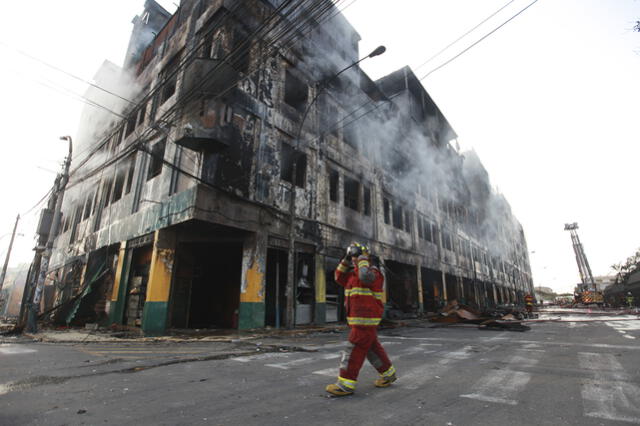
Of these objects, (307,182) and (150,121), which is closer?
(307,182)

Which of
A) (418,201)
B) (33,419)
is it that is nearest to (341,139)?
(418,201)

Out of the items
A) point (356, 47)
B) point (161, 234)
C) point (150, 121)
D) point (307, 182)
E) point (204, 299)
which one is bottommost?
point (204, 299)

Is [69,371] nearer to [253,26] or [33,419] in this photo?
[33,419]

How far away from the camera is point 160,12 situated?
62.2 feet

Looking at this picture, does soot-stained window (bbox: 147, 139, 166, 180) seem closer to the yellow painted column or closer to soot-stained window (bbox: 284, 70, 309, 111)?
the yellow painted column

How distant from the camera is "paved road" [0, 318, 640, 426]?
215 centimetres

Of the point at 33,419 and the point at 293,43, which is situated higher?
the point at 293,43

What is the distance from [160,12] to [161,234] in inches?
667

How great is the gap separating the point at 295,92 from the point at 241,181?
5750 millimetres

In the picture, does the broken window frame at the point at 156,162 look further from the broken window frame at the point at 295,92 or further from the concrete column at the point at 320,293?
the concrete column at the point at 320,293

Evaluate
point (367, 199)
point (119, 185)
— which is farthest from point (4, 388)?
point (367, 199)

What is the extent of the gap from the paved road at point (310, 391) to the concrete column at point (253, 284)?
4516 mm

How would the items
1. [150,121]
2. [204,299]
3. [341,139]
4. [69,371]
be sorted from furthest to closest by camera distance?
[341,139] → [150,121] → [204,299] → [69,371]

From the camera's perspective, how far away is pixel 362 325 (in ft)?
9.53
